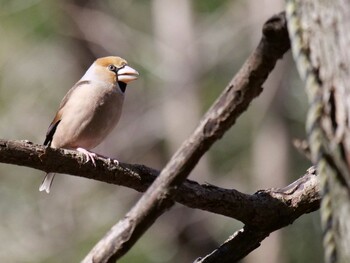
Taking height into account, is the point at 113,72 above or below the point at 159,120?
below

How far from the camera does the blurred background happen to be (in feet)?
37.2

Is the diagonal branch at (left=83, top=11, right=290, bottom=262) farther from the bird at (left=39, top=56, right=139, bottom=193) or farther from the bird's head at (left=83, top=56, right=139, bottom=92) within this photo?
the bird's head at (left=83, top=56, right=139, bottom=92)

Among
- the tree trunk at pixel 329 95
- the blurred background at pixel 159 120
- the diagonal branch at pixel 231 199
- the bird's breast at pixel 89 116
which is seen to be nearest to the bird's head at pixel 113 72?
the bird's breast at pixel 89 116

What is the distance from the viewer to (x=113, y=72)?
6297mm

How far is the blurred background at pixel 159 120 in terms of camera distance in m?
11.3

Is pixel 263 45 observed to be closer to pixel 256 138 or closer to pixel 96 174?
pixel 96 174

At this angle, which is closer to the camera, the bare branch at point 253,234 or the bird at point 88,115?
the bare branch at point 253,234

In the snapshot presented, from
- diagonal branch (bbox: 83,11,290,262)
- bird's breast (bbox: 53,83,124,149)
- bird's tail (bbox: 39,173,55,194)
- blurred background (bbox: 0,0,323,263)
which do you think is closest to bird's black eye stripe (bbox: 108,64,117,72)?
bird's breast (bbox: 53,83,124,149)

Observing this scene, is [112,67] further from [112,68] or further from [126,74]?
[126,74]

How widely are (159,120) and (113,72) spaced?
6.23 meters

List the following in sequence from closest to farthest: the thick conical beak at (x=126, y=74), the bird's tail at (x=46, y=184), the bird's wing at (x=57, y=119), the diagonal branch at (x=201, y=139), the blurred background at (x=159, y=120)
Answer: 1. the diagonal branch at (x=201, y=139)
2. the bird's wing at (x=57, y=119)
3. the bird's tail at (x=46, y=184)
4. the thick conical beak at (x=126, y=74)
5. the blurred background at (x=159, y=120)

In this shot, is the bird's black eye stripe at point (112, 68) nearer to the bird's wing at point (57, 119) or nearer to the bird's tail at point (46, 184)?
the bird's wing at point (57, 119)

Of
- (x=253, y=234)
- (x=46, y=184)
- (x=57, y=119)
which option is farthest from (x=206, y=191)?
(x=46, y=184)

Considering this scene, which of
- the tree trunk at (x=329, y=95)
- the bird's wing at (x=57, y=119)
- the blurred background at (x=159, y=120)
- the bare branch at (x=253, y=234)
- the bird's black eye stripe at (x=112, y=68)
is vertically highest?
the blurred background at (x=159, y=120)
